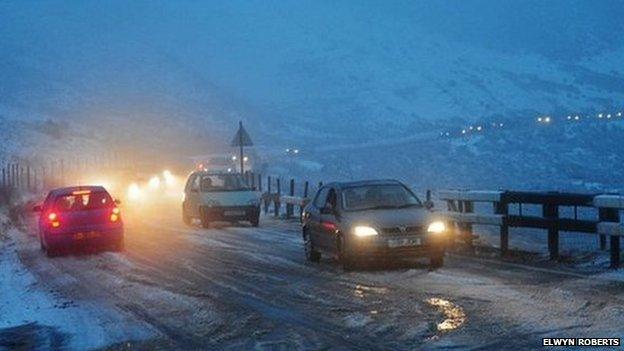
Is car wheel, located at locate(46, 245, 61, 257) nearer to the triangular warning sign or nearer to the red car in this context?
the red car

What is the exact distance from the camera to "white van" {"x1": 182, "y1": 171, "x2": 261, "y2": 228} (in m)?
26.7

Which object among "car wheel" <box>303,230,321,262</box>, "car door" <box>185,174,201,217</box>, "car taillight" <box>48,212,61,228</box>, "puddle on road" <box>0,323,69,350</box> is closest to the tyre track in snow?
"car wheel" <box>303,230,321,262</box>

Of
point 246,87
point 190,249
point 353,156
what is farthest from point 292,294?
point 246,87

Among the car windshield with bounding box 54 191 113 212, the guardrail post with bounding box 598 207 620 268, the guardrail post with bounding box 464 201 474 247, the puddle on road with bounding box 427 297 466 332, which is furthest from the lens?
the car windshield with bounding box 54 191 113 212

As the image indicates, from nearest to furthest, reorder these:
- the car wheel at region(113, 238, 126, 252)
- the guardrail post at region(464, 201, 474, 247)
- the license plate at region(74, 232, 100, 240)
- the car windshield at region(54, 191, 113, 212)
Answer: the guardrail post at region(464, 201, 474, 247), the license plate at region(74, 232, 100, 240), the car wheel at region(113, 238, 126, 252), the car windshield at region(54, 191, 113, 212)

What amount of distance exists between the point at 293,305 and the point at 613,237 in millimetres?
5251

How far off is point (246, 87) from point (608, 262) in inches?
6363

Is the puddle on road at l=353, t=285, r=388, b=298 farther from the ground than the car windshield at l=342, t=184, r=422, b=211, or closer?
closer

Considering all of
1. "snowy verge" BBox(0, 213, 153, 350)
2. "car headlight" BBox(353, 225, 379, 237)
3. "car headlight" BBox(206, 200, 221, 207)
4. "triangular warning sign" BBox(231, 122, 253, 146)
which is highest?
"triangular warning sign" BBox(231, 122, 253, 146)

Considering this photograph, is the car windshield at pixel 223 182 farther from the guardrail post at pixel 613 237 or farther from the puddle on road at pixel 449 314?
the puddle on road at pixel 449 314

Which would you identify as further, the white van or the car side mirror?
the white van

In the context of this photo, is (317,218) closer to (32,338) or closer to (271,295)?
(271,295)

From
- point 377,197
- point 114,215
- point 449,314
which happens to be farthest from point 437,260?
point 114,215

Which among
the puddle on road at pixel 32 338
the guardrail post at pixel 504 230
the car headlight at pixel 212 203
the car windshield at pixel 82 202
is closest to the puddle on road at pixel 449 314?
the puddle on road at pixel 32 338
